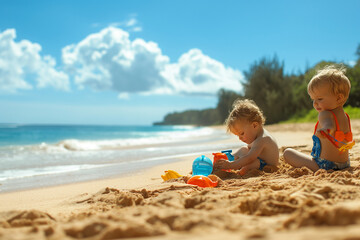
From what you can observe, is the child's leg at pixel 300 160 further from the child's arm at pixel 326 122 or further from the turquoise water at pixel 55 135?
the turquoise water at pixel 55 135

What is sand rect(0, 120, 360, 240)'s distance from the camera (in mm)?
1341

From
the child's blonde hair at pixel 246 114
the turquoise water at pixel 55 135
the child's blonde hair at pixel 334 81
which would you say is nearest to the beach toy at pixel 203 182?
the child's blonde hair at pixel 246 114

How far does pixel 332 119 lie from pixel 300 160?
1.83ft

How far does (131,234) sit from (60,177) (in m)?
3.43

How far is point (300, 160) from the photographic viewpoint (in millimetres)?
3424

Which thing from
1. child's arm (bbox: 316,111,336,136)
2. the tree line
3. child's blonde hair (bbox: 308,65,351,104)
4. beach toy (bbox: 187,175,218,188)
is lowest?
beach toy (bbox: 187,175,218,188)

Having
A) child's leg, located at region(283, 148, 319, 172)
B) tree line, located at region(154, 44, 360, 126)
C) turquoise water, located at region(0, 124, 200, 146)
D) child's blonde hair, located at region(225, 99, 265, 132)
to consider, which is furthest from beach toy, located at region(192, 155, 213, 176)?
tree line, located at region(154, 44, 360, 126)

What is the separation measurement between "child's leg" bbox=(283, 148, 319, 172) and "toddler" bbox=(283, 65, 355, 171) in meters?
0.07

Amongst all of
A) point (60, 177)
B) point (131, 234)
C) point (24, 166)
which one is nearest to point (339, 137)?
point (131, 234)

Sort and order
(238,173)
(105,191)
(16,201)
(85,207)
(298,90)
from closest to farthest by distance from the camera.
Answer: (85,207) → (105,191) → (16,201) → (238,173) → (298,90)

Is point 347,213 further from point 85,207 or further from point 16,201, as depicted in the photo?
point 16,201

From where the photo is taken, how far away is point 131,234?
53.2 inches

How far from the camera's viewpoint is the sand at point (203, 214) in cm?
134

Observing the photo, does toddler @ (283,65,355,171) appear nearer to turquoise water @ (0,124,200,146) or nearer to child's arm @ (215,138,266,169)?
child's arm @ (215,138,266,169)
